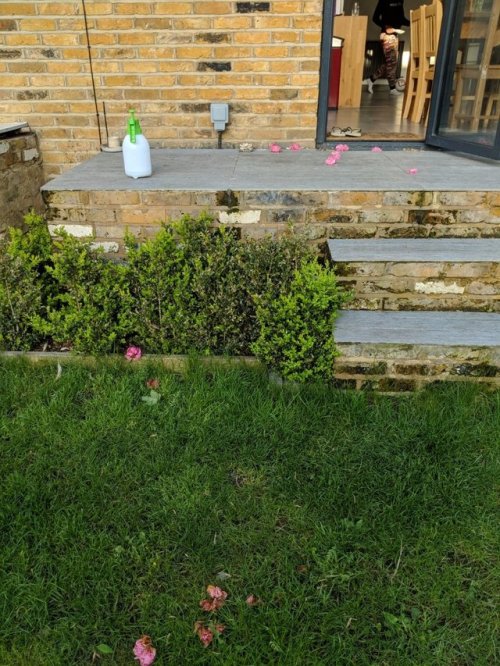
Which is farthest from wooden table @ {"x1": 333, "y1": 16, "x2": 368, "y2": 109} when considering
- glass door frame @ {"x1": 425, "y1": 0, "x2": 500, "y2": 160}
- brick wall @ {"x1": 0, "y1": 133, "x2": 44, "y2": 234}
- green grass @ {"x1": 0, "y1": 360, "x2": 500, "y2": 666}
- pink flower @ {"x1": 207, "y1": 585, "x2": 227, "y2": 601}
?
pink flower @ {"x1": 207, "y1": 585, "x2": 227, "y2": 601}

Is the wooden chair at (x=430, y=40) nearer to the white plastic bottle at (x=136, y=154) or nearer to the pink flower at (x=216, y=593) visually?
the white plastic bottle at (x=136, y=154)

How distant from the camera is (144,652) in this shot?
145 cm

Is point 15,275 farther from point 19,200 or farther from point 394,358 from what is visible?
point 394,358

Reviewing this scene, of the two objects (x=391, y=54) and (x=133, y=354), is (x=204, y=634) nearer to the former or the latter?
(x=133, y=354)

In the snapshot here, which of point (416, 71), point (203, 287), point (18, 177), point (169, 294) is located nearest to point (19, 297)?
Result: point (169, 294)

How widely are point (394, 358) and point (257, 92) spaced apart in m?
2.37

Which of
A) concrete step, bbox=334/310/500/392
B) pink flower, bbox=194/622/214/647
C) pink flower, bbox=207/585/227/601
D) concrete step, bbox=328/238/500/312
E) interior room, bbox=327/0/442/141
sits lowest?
pink flower, bbox=194/622/214/647

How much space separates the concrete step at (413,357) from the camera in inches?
96.3

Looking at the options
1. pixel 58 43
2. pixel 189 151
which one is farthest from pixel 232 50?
pixel 58 43

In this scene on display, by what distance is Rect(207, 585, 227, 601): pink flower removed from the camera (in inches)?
62.9

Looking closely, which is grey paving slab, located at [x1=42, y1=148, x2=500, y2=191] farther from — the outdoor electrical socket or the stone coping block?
the outdoor electrical socket

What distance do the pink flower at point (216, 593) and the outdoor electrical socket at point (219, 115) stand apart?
3217 mm

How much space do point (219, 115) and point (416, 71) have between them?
3.15 m

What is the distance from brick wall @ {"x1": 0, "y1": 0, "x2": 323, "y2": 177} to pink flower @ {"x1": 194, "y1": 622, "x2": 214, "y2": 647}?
3.36 metres
